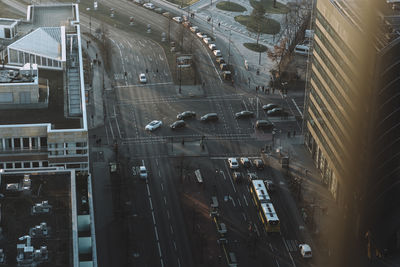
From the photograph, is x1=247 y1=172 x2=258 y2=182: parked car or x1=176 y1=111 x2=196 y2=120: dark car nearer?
x1=247 y1=172 x2=258 y2=182: parked car

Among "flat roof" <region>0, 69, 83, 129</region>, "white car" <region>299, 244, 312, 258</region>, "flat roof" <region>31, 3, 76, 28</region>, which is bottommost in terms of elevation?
"white car" <region>299, 244, 312, 258</region>

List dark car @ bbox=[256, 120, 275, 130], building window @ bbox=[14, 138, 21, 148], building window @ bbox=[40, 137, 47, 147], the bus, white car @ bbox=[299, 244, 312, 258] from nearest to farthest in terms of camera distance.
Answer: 1. building window @ bbox=[14, 138, 21, 148]
2. building window @ bbox=[40, 137, 47, 147]
3. white car @ bbox=[299, 244, 312, 258]
4. the bus
5. dark car @ bbox=[256, 120, 275, 130]

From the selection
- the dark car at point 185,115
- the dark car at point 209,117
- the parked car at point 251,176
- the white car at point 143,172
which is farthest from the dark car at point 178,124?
the parked car at point 251,176

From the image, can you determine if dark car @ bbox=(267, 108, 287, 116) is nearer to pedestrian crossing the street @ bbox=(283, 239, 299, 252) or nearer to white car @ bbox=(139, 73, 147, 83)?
white car @ bbox=(139, 73, 147, 83)

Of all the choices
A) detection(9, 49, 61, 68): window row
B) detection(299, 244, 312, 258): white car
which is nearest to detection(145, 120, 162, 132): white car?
detection(9, 49, 61, 68): window row

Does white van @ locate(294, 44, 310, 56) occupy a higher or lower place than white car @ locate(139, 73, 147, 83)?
higher

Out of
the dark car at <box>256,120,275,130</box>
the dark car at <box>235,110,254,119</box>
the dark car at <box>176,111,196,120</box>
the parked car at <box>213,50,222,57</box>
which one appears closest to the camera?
the dark car at <box>256,120,275,130</box>

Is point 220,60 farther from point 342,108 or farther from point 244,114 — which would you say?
point 342,108
